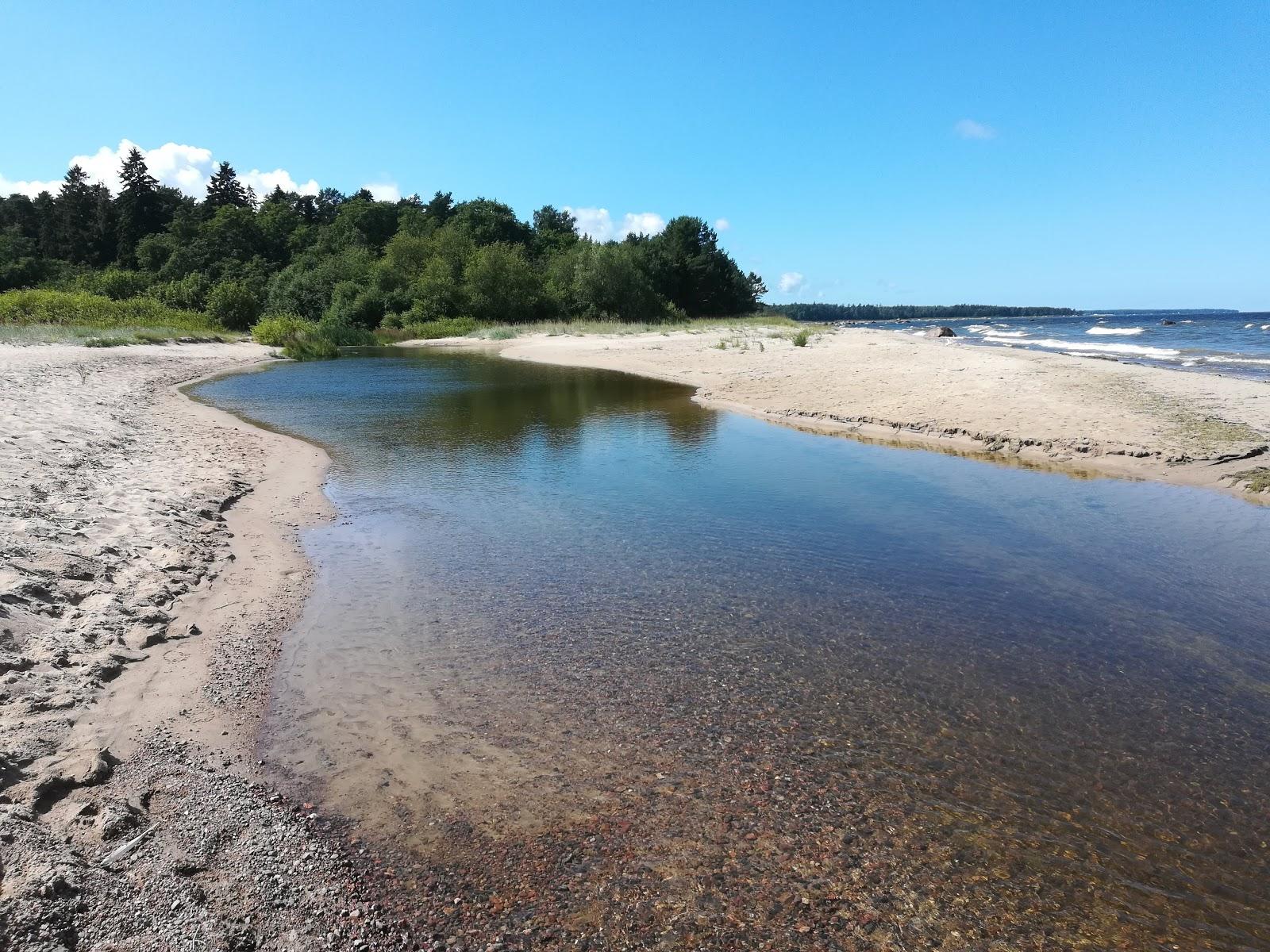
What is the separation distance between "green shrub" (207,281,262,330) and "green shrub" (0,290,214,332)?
11.7 feet

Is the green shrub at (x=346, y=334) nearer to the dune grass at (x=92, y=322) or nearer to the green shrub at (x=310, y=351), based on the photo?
the green shrub at (x=310, y=351)

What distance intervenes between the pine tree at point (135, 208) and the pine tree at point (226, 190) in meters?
17.1

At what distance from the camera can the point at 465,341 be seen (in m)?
53.2

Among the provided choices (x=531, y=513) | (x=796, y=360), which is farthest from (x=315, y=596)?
(x=796, y=360)

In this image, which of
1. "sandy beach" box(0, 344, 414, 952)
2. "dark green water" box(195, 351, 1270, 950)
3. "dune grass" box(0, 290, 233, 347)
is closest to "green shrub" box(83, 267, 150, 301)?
"dune grass" box(0, 290, 233, 347)

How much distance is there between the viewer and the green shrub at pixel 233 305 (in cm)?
5612

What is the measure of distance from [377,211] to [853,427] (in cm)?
9579

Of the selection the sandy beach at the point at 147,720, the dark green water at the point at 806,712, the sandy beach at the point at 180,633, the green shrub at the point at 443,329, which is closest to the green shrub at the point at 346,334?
the green shrub at the point at 443,329

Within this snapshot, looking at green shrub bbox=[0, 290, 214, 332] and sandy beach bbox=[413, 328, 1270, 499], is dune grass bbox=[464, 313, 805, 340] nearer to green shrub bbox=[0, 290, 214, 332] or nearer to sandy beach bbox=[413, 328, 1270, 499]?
green shrub bbox=[0, 290, 214, 332]

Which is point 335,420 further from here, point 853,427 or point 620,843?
point 620,843

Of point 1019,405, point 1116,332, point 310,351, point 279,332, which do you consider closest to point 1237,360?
point 1019,405

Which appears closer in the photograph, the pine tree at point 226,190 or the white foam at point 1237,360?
the white foam at point 1237,360

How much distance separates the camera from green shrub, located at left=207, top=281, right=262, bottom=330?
56125mm

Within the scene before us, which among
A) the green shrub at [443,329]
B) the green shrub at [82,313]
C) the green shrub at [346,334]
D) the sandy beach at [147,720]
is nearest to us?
the sandy beach at [147,720]
